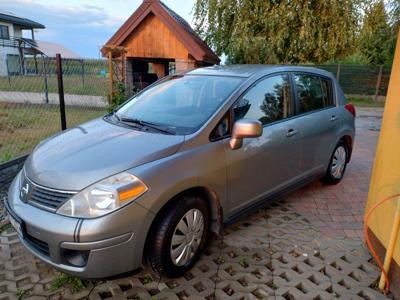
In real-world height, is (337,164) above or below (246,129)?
below

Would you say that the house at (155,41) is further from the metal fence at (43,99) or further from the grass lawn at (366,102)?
the grass lawn at (366,102)

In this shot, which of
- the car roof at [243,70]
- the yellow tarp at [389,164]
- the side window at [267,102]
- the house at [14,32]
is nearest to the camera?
the yellow tarp at [389,164]

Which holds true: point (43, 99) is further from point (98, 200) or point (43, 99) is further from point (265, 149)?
point (98, 200)

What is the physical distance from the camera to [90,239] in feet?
6.68

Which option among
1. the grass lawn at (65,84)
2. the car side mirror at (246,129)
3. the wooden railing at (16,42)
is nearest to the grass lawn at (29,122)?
the grass lawn at (65,84)

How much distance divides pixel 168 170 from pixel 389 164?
174cm

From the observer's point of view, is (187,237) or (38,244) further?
(187,237)

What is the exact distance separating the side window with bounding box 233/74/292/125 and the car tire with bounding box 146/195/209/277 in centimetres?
94

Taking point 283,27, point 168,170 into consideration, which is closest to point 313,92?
point 168,170

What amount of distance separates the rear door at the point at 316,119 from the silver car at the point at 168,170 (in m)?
0.02

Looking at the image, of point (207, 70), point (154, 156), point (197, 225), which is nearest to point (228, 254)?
point (197, 225)

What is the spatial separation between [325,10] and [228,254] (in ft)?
32.5

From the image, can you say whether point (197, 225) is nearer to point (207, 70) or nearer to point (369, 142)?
point (207, 70)

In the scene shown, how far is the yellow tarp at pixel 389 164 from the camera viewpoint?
244 centimetres
